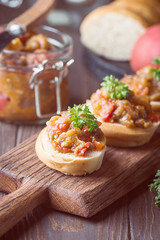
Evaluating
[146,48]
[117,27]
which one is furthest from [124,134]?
[117,27]

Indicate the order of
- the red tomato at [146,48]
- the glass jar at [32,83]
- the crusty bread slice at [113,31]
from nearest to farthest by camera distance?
the glass jar at [32,83] → the red tomato at [146,48] → the crusty bread slice at [113,31]

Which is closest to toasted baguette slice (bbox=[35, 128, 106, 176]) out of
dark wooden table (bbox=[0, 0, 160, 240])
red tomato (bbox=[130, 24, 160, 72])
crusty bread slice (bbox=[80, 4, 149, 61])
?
dark wooden table (bbox=[0, 0, 160, 240])

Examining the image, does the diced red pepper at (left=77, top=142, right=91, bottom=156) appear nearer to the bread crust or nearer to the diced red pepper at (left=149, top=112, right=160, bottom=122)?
the bread crust

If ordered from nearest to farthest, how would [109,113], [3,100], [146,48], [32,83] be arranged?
[109,113]
[32,83]
[3,100]
[146,48]

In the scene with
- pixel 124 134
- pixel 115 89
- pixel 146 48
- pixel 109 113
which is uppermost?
pixel 115 89

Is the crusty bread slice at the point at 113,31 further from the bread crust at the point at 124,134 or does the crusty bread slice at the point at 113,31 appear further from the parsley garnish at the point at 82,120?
the parsley garnish at the point at 82,120

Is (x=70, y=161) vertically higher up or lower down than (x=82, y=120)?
lower down

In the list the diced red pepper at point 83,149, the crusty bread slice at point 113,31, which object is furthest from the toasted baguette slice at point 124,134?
the crusty bread slice at point 113,31

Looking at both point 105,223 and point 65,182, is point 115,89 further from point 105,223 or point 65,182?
point 105,223
